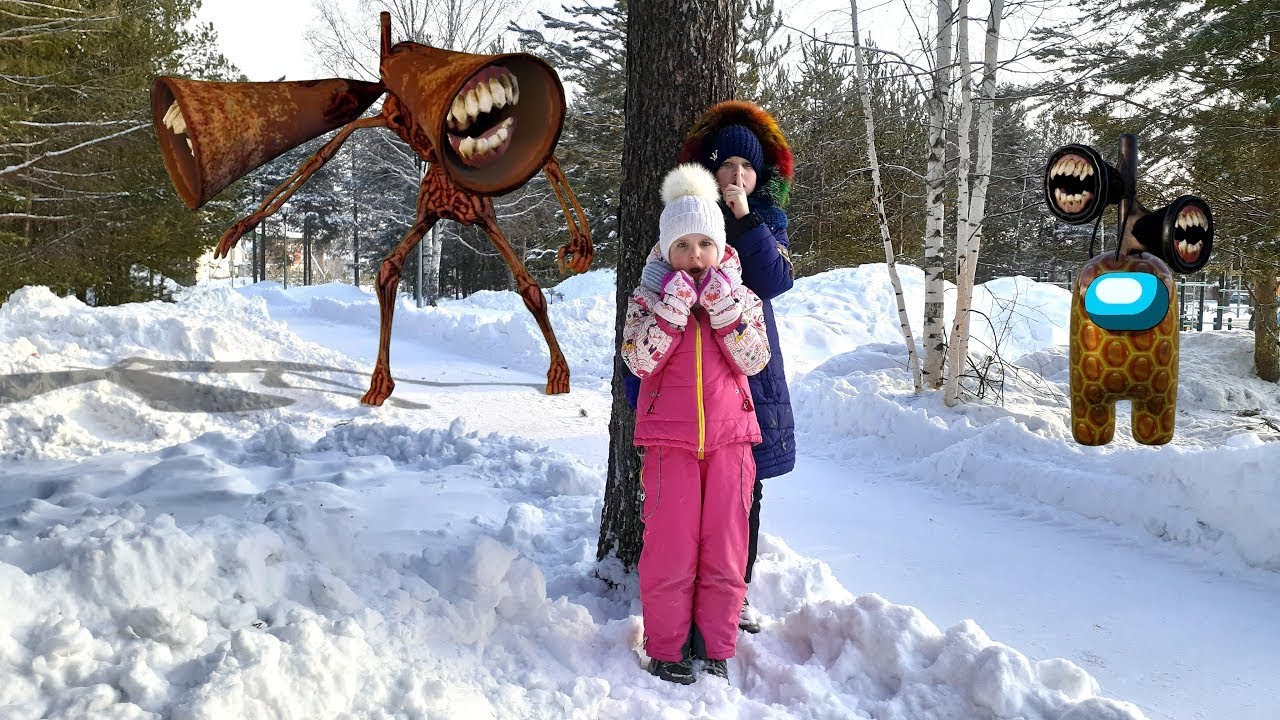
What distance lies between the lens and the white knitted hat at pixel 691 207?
7.80 ft

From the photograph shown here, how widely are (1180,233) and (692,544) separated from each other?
1632 mm

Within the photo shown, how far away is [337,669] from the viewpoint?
2074 mm

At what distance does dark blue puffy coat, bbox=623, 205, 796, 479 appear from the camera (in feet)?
8.51

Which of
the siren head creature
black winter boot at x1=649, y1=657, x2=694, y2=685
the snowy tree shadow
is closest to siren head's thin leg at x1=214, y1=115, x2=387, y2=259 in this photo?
the siren head creature

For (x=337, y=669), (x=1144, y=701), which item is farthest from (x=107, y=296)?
(x=1144, y=701)

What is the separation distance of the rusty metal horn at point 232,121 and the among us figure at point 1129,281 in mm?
2108

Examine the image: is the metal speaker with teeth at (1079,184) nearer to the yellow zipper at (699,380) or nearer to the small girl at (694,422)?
the small girl at (694,422)

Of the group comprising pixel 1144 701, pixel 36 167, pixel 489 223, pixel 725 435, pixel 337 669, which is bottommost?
pixel 1144 701

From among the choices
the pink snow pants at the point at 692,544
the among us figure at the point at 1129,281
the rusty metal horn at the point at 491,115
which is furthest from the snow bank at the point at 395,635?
the rusty metal horn at the point at 491,115

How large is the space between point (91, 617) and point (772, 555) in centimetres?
253

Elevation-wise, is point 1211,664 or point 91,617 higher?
point 91,617

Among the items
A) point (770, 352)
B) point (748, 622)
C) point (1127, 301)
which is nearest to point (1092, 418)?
point (1127, 301)

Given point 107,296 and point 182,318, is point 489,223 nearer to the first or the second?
point 182,318

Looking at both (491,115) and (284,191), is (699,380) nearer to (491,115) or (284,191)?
(491,115)
